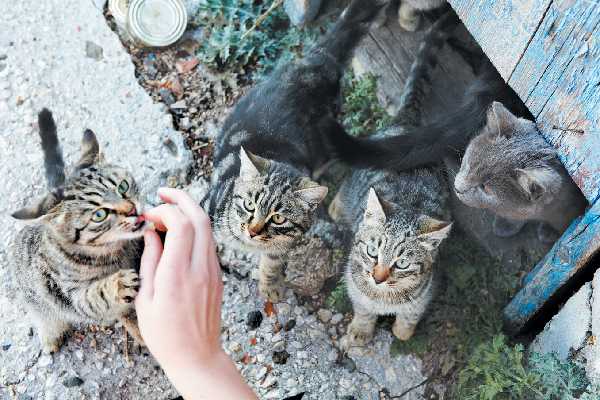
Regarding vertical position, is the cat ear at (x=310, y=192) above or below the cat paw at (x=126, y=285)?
above

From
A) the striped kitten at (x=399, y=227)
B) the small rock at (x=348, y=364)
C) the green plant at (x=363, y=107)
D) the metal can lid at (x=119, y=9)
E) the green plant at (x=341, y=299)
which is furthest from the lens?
the metal can lid at (x=119, y=9)

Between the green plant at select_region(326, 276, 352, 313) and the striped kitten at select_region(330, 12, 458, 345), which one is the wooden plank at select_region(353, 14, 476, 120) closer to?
the striped kitten at select_region(330, 12, 458, 345)

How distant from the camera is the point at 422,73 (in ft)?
7.79

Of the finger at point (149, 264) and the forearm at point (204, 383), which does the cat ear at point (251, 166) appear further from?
the forearm at point (204, 383)

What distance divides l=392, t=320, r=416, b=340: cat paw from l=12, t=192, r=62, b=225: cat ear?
1.57m

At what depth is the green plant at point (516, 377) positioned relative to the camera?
5.01 feet

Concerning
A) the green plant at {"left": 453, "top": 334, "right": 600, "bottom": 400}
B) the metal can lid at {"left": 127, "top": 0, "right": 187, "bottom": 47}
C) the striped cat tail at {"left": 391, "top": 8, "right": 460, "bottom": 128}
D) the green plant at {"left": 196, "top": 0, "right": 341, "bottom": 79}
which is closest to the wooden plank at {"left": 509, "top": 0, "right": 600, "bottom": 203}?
the green plant at {"left": 453, "top": 334, "right": 600, "bottom": 400}

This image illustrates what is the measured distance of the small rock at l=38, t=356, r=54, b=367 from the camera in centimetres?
205

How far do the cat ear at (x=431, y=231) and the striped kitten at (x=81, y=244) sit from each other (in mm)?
1079

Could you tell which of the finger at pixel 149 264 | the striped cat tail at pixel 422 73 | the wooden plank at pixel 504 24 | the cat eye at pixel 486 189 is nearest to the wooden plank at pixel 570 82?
the wooden plank at pixel 504 24

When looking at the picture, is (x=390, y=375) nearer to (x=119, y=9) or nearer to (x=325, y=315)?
(x=325, y=315)

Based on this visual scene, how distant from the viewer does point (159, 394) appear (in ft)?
6.73

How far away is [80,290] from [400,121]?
67.8 inches

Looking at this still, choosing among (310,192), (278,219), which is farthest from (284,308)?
(310,192)
